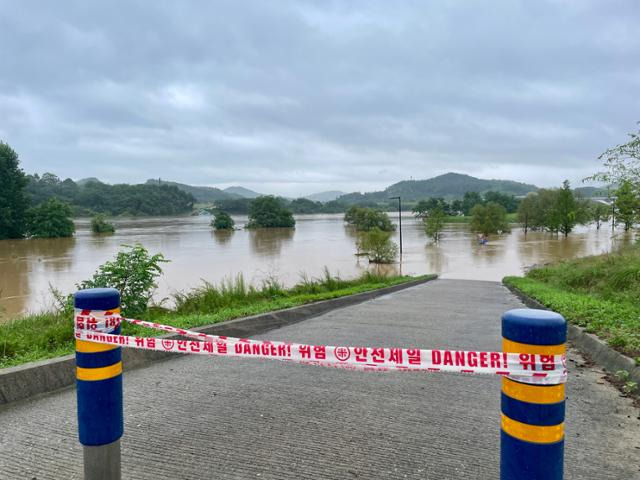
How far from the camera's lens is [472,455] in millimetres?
3148

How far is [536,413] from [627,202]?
37.1 feet

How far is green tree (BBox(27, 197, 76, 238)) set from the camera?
66.1m

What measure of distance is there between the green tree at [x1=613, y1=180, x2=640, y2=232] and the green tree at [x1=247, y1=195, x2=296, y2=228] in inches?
3956

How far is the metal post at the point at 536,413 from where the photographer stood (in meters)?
1.79

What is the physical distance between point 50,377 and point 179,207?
572 feet

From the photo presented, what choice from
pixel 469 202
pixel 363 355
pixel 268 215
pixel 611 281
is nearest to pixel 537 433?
pixel 363 355

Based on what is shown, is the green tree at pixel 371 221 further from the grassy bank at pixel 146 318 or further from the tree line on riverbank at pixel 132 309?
the tree line on riverbank at pixel 132 309

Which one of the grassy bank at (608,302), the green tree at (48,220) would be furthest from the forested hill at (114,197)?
the grassy bank at (608,302)

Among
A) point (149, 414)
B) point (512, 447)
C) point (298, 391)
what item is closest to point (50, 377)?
point (149, 414)

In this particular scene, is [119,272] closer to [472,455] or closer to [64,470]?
[64,470]

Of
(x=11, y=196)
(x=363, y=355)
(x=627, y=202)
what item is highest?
(x=11, y=196)

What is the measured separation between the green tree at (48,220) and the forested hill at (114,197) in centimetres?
7192

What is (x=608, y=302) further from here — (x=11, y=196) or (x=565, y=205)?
(x=565, y=205)

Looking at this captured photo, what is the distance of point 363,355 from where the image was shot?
2.39m
